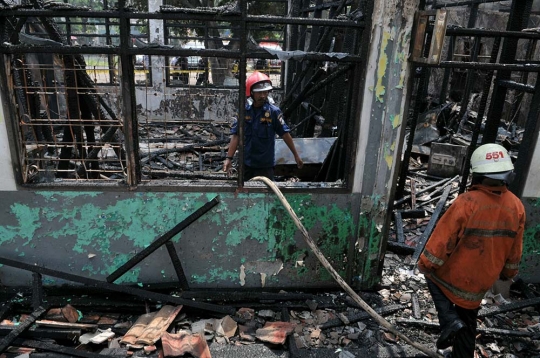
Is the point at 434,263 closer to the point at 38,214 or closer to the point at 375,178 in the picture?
the point at 375,178

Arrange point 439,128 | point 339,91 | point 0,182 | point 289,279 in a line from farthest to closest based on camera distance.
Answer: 1. point 439,128
2. point 339,91
3. point 289,279
4. point 0,182

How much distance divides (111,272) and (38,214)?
902 millimetres

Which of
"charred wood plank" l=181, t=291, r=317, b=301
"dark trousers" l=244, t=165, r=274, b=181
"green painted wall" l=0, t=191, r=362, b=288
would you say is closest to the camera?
"green painted wall" l=0, t=191, r=362, b=288

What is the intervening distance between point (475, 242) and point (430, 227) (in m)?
3.07

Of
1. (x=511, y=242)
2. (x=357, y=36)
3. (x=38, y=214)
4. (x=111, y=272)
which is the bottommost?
(x=111, y=272)

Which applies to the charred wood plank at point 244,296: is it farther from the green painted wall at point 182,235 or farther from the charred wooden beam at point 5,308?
the charred wooden beam at point 5,308

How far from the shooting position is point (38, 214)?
158 inches

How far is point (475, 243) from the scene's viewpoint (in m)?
3.12

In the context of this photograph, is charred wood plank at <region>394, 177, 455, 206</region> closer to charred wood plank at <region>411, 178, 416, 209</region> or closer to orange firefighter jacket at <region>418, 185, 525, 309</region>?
charred wood plank at <region>411, 178, 416, 209</region>

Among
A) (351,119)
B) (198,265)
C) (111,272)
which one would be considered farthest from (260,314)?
(351,119)

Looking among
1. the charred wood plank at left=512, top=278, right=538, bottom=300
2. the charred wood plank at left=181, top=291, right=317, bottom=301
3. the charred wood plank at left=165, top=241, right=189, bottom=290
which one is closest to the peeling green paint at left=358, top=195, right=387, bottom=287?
the charred wood plank at left=181, top=291, right=317, bottom=301

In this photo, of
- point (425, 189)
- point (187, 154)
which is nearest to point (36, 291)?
point (187, 154)

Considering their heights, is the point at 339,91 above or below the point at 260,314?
above

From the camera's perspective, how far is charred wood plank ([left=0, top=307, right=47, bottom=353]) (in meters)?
3.47
